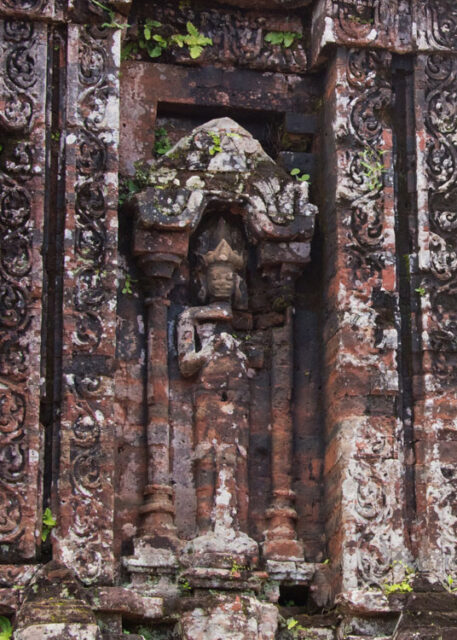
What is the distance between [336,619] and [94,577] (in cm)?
186

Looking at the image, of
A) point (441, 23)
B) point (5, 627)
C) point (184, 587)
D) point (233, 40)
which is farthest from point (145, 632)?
point (441, 23)

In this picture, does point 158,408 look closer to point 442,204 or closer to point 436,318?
point 436,318

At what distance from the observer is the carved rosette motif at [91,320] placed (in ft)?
45.0

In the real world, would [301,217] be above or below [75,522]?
above

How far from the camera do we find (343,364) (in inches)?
570

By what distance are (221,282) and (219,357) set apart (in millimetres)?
628

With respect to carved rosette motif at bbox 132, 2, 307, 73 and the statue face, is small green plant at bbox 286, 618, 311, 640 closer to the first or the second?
the statue face

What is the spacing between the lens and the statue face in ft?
48.7

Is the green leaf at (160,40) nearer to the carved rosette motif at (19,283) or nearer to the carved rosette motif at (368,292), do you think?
the carved rosette motif at (19,283)

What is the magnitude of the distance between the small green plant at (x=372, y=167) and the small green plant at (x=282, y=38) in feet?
3.92

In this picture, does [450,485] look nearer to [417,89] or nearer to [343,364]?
[343,364]

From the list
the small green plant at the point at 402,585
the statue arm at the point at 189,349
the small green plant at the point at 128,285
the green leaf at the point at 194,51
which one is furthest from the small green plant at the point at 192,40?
the small green plant at the point at 402,585

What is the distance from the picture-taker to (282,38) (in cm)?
1548

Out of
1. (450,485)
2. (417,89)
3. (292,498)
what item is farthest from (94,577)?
(417,89)
